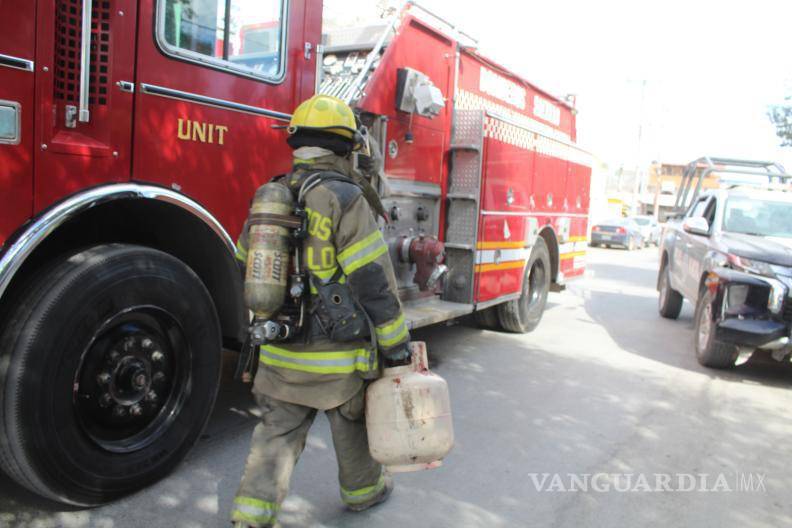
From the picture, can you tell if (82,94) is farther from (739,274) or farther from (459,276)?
(739,274)

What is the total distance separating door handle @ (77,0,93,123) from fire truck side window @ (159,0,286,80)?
44 cm

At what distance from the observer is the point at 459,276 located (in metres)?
6.15

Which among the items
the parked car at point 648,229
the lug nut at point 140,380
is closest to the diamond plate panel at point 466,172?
the lug nut at point 140,380

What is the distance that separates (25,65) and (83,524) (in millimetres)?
1975

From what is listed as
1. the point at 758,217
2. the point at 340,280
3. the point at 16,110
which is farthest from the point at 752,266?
the point at 16,110

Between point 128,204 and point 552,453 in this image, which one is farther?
point 552,453

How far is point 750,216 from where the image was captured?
7.38 meters

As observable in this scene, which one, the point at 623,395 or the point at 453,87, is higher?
the point at 453,87

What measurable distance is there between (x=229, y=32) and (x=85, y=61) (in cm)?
98

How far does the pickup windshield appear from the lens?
713 centimetres

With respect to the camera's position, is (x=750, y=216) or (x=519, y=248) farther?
(x=750, y=216)

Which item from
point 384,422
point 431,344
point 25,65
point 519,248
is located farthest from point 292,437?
point 519,248

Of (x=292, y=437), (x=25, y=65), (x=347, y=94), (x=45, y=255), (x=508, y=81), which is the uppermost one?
(x=508, y=81)

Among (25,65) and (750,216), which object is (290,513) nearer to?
(25,65)
